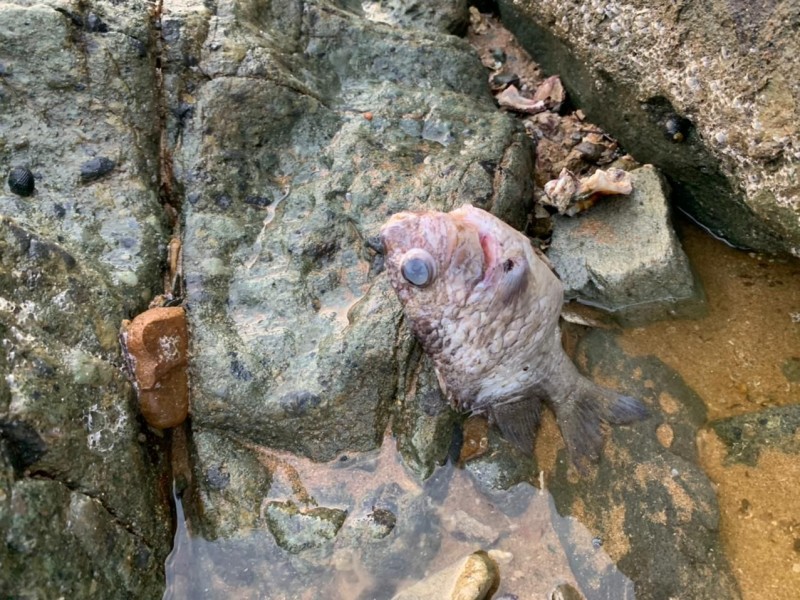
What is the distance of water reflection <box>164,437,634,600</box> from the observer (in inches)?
128

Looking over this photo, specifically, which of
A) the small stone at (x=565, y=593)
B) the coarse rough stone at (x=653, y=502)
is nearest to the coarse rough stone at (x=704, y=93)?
the coarse rough stone at (x=653, y=502)

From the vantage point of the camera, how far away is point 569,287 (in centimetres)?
398

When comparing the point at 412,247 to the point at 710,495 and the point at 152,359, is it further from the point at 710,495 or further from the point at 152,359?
the point at 710,495

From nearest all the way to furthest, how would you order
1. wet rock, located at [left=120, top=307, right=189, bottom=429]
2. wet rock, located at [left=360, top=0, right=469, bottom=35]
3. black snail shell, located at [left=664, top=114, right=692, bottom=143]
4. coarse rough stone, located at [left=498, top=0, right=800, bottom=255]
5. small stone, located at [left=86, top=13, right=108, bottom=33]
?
coarse rough stone, located at [left=498, top=0, right=800, bottom=255]
wet rock, located at [left=120, top=307, right=189, bottom=429]
small stone, located at [left=86, top=13, right=108, bottom=33]
black snail shell, located at [left=664, top=114, right=692, bottom=143]
wet rock, located at [left=360, top=0, right=469, bottom=35]

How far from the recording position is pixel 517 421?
3570 millimetres

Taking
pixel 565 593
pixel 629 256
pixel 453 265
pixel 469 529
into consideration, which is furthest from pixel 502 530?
pixel 629 256

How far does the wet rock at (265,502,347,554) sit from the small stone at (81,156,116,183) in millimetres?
1981

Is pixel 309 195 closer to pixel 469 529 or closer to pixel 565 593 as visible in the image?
pixel 469 529

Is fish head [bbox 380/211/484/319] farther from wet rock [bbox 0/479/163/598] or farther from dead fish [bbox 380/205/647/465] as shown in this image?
wet rock [bbox 0/479/163/598]

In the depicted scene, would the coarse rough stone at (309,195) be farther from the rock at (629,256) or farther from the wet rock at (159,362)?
the rock at (629,256)

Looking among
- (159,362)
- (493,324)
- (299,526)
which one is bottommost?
(299,526)

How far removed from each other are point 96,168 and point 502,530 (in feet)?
9.40

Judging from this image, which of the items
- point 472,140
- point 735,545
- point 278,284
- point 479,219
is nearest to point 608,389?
point 735,545

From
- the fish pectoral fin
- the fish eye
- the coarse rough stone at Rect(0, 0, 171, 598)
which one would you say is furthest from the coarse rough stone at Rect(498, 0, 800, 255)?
the coarse rough stone at Rect(0, 0, 171, 598)
